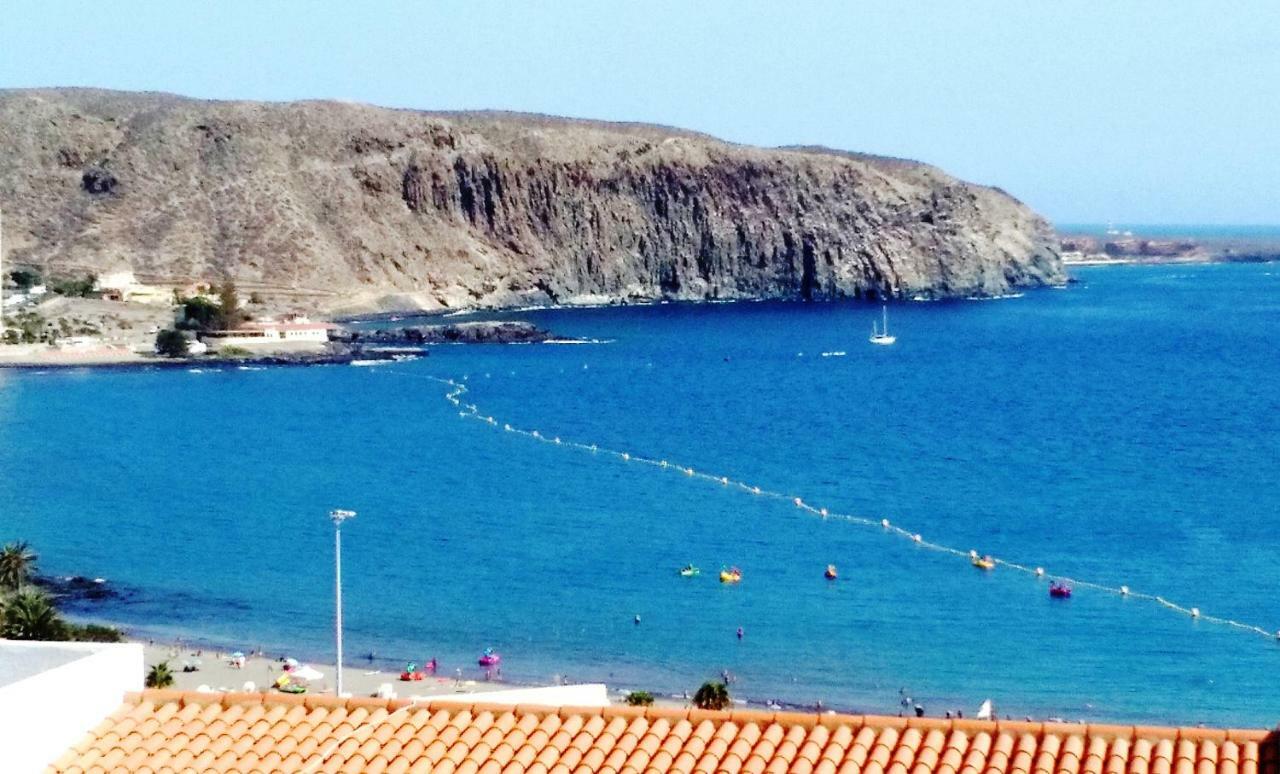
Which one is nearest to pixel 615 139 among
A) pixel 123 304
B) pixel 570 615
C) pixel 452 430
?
pixel 123 304

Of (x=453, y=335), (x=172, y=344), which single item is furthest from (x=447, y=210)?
(x=172, y=344)

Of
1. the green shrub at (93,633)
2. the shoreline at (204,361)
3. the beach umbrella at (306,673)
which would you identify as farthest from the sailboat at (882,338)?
the beach umbrella at (306,673)

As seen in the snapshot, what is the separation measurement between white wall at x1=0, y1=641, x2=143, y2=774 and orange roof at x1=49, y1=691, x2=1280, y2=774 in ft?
0.31

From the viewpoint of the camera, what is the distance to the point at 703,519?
52.1 meters

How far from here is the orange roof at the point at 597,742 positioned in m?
8.83

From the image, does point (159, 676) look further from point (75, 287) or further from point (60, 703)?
point (75, 287)

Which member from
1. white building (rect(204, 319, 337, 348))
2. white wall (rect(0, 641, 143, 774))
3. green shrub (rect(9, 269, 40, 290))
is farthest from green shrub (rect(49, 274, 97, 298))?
white wall (rect(0, 641, 143, 774))

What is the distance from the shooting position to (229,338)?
110 m

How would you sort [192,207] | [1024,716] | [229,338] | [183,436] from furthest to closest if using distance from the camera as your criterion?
[192,207] → [229,338] → [183,436] → [1024,716]

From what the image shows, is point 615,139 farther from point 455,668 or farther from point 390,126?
point 455,668

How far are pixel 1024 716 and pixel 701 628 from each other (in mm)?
8653

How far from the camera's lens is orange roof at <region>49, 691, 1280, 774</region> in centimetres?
883

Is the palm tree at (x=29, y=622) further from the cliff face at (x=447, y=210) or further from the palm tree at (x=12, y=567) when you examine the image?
the cliff face at (x=447, y=210)

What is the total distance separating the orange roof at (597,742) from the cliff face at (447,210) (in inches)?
5338
